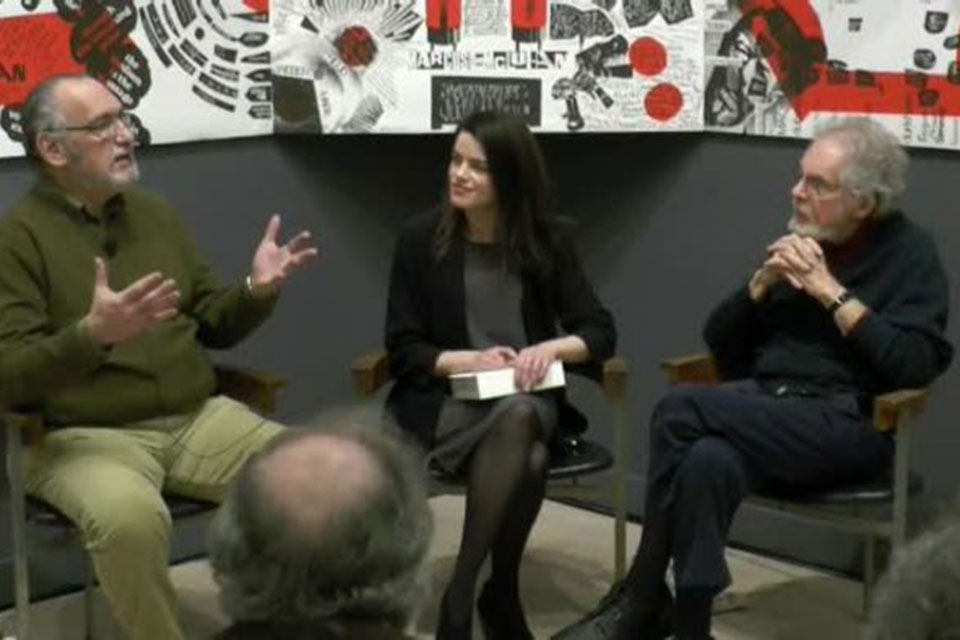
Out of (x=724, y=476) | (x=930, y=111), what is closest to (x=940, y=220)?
(x=930, y=111)

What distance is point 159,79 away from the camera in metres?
4.04

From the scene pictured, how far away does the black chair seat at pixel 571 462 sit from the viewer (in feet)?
12.1

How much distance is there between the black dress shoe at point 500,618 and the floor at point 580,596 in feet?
0.32

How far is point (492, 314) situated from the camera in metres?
3.91

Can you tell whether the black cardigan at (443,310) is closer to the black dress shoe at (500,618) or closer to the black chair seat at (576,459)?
the black chair seat at (576,459)

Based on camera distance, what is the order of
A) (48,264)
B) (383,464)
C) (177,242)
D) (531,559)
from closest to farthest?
1. (383,464)
2. (48,264)
3. (177,242)
4. (531,559)

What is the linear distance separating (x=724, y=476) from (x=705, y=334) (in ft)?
1.83

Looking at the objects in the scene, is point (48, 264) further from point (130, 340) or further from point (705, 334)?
point (705, 334)

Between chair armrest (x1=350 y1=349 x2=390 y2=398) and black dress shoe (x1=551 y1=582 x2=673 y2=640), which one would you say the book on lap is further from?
black dress shoe (x1=551 y1=582 x2=673 y2=640)

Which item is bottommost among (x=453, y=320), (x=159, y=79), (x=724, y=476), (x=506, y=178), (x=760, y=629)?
(x=760, y=629)

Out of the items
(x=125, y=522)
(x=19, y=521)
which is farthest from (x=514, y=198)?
(x=19, y=521)

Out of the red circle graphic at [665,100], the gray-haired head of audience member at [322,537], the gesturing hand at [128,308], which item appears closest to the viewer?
the gray-haired head of audience member at [322,537]

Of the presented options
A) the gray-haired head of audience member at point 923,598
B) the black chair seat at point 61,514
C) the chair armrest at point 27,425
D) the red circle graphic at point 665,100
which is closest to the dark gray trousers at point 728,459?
the black chair seat at point 61,514

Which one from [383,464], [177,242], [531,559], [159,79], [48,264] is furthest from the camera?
[531,559]
